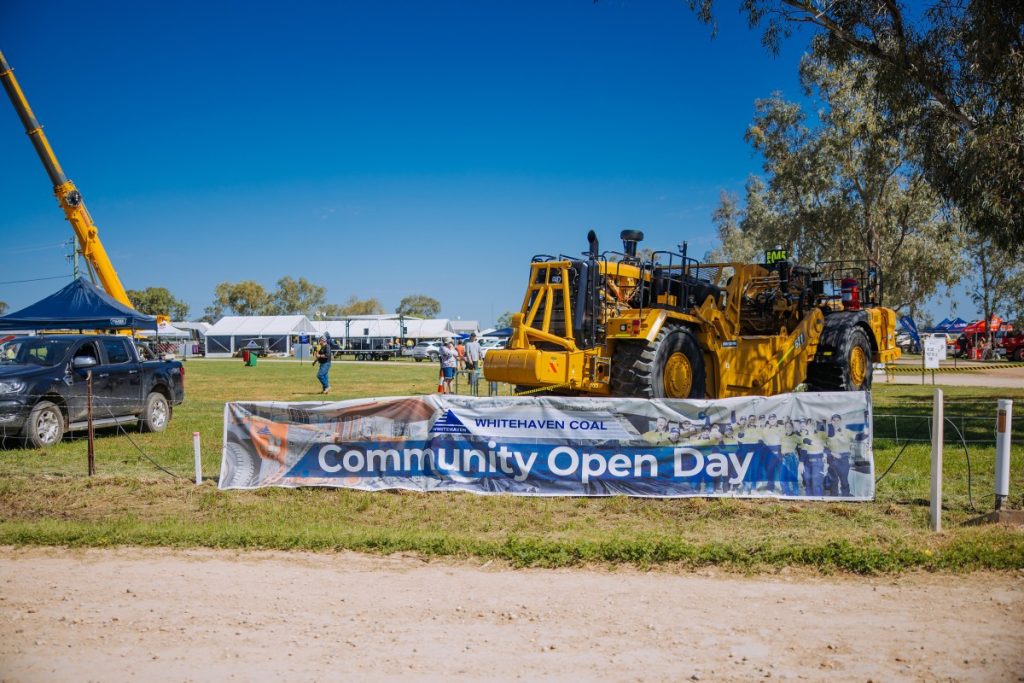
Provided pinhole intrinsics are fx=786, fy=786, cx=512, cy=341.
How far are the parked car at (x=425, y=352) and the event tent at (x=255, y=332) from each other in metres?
17.2

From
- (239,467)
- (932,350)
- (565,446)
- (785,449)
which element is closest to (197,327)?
(932,350)

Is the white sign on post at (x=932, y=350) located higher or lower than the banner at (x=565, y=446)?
higher

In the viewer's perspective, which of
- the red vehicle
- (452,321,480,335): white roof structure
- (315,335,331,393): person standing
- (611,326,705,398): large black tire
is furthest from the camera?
(452,321,480,335): white roof structure

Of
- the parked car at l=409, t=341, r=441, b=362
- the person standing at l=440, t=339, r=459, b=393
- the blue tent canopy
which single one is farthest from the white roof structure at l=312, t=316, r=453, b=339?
the blue tent canopy

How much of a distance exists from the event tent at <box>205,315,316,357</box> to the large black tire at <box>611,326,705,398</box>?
229 feet

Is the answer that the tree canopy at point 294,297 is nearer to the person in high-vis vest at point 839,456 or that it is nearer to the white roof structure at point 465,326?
the white roof structure at point 465,326

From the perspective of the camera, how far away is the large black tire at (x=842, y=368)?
1440cm

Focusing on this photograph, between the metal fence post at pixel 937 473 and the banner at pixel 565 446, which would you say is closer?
the metal fence post at pixel 937 473

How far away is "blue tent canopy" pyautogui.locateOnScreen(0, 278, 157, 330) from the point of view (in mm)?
19703

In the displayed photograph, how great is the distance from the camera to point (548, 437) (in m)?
9.23

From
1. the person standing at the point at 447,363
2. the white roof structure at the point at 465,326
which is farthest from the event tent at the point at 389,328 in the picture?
the person standing at the point at 447,363

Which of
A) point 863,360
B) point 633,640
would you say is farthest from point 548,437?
point 863,360

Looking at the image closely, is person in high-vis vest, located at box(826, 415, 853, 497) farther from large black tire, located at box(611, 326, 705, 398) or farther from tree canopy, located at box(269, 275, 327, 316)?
tree canopy, located at box(269, 275, 327, 316)

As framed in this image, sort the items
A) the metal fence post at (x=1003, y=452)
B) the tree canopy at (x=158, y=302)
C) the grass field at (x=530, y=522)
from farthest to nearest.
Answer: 1. the tree canopy at (x=158, y=302)
2. the metal fence post at (x=1003, y=452)
3. the grass field at (x=530, y=522)
